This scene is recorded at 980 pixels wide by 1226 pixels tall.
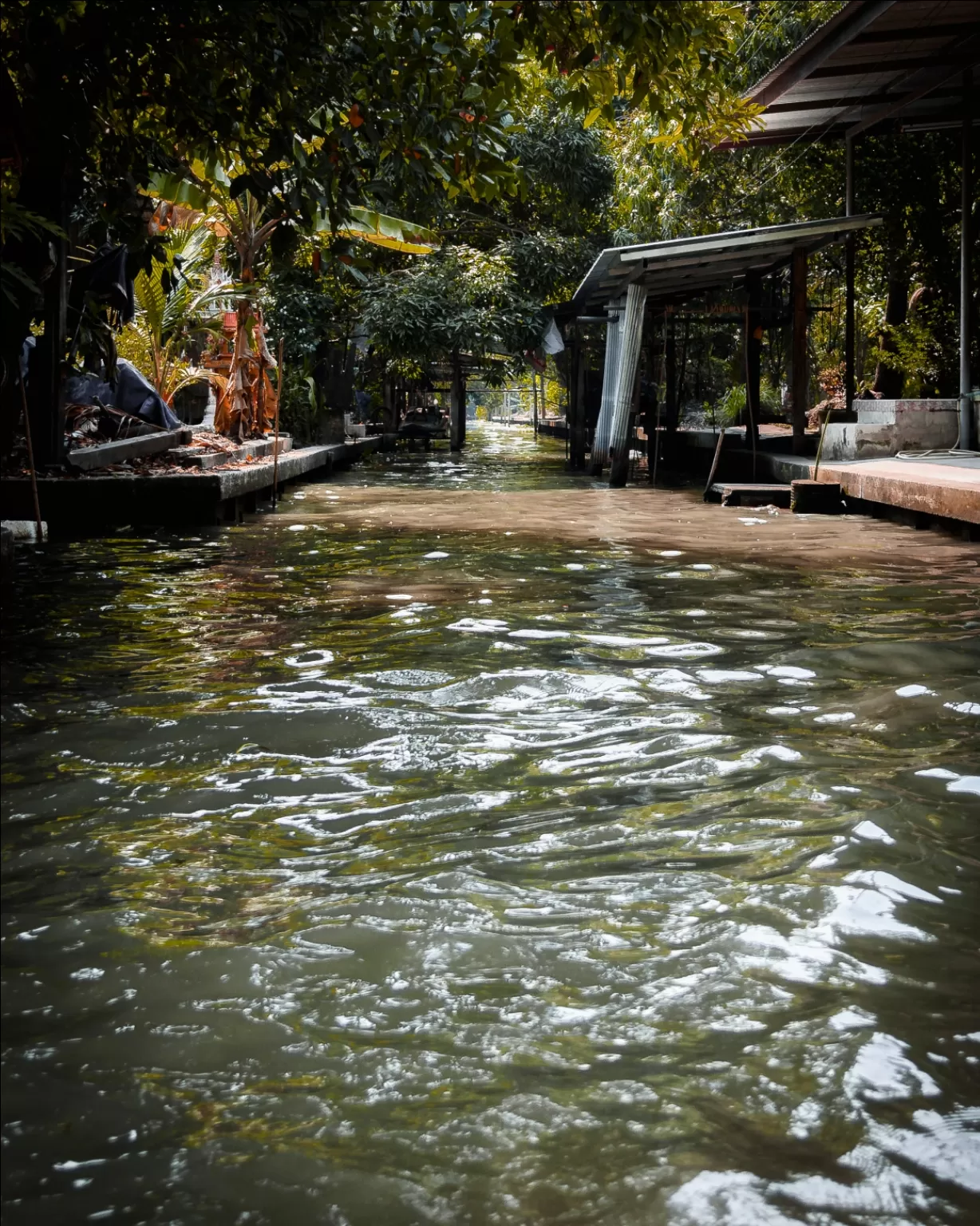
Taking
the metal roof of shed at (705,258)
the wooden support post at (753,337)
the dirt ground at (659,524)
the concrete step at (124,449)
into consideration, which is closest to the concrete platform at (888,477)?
the dirt ground at (659,524)

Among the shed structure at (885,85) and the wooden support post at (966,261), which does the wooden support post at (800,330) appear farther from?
the wooden support post at (966,261)

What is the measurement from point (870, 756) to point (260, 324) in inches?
539

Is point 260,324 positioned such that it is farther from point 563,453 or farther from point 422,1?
point 563,453

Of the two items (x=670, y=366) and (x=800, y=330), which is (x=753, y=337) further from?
(x=670, y=366)

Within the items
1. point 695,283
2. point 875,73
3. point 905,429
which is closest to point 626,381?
point 695,283

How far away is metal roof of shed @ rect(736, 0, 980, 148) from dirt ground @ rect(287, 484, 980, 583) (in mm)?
3140

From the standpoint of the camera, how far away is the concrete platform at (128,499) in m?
10.6

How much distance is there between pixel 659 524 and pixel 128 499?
4767mm

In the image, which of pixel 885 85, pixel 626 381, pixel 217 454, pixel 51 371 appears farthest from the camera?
pixel 626 381

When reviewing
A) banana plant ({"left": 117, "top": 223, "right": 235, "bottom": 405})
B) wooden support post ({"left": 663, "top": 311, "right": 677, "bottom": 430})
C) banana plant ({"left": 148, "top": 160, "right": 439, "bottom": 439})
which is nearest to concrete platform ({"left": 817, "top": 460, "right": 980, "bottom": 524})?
banana plant ({"left": 148, "top": 160, "right": 439, "bottom": 439})

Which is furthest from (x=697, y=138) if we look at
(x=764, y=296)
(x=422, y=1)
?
(x=764, y=296)

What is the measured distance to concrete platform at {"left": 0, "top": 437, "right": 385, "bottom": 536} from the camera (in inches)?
418

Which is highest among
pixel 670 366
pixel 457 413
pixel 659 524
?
pixel 670 366

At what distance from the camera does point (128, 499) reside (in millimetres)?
11125
